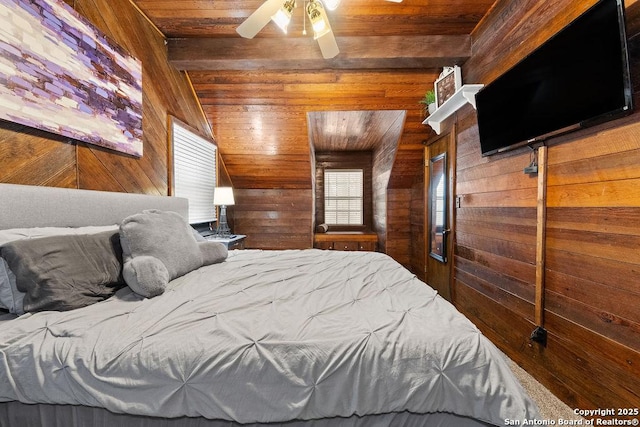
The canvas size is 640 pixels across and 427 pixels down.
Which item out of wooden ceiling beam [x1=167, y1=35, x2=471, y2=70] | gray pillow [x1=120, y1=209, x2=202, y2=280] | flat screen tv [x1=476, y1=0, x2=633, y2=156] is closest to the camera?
flat screen tv [x1=476, y1=0, x2=633, y2=156]

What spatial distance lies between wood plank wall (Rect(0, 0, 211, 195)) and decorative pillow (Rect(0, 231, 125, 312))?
59cm

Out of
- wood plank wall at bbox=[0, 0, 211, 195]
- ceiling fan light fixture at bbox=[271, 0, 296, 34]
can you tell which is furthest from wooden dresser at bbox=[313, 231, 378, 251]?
ceiling fan light fixture at bbox=[271, 0, 296, 34]

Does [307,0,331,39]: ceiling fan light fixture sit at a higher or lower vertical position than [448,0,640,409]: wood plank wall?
higher

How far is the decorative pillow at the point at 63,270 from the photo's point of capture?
3.45ft

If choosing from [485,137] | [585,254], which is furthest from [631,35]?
[585,254]

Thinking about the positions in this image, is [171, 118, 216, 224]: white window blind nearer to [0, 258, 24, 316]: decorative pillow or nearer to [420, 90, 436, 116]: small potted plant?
[0, 258, 24, 316]: decorative pillow

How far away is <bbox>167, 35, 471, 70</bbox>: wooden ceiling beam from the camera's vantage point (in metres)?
2.57

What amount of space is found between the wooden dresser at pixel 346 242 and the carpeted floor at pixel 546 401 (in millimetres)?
3185

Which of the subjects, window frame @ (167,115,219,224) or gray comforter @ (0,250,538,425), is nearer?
gray comforter @ (0,250,538,425)

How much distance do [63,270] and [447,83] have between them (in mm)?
3354

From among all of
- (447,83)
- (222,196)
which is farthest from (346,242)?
(447,83)

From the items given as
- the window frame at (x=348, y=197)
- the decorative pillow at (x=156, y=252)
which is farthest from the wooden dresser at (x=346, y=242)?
the decorative pillow at (x=156, y=252)

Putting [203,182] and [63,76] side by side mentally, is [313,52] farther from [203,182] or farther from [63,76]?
[203,182]

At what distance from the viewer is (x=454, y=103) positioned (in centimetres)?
263
